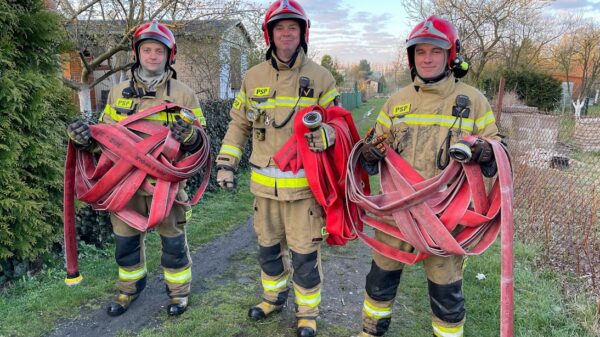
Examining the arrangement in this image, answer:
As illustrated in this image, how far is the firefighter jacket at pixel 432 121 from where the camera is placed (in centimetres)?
285

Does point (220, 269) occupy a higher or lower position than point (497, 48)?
lower

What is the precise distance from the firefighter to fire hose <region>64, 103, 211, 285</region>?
3.6 inches

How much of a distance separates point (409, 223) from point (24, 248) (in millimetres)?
3423

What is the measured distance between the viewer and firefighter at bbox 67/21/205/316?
11.5 feet

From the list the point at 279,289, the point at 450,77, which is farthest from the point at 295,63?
the point at 279,289

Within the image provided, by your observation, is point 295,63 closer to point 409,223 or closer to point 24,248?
point 409,223

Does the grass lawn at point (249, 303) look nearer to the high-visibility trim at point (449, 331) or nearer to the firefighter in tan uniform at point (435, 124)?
the high-visibility trim at point (449, 331)

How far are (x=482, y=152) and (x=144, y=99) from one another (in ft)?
8.58

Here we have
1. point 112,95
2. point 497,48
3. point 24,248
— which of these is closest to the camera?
point 112,95

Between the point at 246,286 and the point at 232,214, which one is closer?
the point at 246,286

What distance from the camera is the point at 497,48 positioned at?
2467 cm

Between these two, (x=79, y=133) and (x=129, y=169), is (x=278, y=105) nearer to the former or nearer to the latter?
(x=129, y=169)

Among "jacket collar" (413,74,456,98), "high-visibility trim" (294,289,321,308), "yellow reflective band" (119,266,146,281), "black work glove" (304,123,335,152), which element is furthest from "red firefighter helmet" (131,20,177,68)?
"high-visibility trim" (294,289,321,308)

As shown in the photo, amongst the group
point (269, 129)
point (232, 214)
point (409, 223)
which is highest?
point (269, 129)
